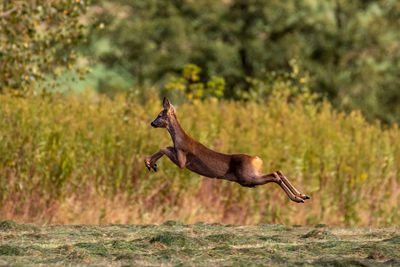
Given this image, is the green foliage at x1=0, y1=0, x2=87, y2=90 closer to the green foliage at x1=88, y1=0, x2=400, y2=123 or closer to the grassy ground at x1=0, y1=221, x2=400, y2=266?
the grassy ground at x1=0, y1=221, x2=400, y2=266

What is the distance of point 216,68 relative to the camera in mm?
35281

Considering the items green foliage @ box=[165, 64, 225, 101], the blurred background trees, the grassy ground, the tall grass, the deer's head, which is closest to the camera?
the deer's head

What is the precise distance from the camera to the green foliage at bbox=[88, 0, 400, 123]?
116 feet

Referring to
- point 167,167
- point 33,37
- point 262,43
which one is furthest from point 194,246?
point 262,43

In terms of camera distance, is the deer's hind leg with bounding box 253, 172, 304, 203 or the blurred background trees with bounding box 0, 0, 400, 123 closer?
the deer's hind leg with bounding box 253, 172, 304, 203

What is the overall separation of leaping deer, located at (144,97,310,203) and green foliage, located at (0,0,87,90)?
883cm

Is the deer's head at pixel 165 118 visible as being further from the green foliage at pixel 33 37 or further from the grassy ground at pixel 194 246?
the green foliage at pixel 33 37

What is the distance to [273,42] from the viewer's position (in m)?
36.6

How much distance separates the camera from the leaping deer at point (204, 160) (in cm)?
649

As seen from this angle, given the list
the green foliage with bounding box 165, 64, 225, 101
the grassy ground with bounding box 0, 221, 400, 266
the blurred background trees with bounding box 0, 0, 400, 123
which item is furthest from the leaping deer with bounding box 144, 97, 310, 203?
the blurred background trees with bounding box 0, 0, 400, 123

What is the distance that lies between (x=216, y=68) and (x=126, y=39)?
14.3ft


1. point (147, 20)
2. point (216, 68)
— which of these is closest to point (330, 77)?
Result: point (216, 68)

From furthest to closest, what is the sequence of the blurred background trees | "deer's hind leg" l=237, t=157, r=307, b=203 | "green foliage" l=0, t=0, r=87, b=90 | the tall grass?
the blurred background trees
"green foliage" l=0, t=0, r=87, b=90
the tall grass
"deer's hind leg" l=237, t=157, r=307, b=203

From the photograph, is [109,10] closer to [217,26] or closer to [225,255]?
[217,26]
